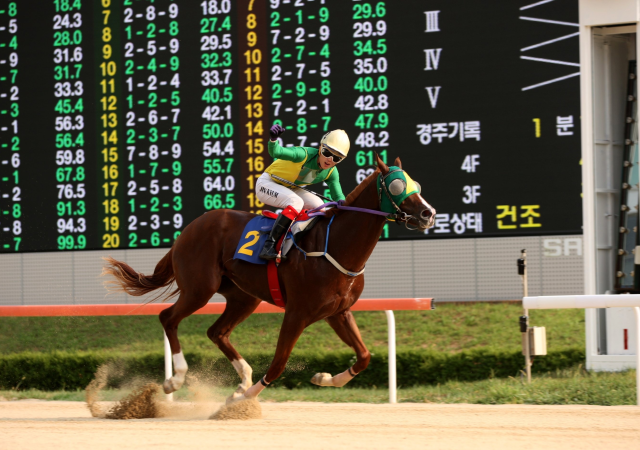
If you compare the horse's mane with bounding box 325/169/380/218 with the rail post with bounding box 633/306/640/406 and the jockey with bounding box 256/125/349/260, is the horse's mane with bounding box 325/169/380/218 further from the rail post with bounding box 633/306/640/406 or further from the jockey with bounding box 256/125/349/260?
the rail post with bounding box 633/306/640/406

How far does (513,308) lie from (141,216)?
3687 mm

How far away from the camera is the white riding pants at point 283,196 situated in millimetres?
4211

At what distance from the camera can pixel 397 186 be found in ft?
12.0

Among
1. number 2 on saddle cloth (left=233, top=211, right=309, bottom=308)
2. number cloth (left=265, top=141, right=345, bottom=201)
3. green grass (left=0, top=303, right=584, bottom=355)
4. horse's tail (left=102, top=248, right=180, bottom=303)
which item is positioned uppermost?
number cloth (left=265, top=141, right=345, bottom=201)

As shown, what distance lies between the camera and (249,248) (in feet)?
13.5

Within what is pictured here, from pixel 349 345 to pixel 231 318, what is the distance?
80cm

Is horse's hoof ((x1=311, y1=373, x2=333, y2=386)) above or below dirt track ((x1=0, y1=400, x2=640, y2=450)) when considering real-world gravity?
above

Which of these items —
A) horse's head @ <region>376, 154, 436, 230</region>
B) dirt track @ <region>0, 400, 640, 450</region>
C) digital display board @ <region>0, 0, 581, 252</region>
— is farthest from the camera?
digital display board @ <region>0, 0, 581, 252</region>

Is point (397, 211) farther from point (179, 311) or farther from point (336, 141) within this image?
point (179, 311)

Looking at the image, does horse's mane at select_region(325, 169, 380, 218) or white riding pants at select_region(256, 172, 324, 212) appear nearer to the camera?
horse's mane at select_region(325, 169, 380, 218)

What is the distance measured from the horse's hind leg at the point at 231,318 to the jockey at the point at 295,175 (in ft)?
1.96

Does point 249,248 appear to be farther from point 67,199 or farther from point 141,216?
point 67,199

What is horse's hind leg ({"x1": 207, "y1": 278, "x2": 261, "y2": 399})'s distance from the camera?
172 inches

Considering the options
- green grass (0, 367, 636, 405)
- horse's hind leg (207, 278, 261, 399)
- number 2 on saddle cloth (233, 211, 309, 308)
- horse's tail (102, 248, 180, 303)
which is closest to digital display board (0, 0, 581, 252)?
green grass (0, 367, 636, 405)
